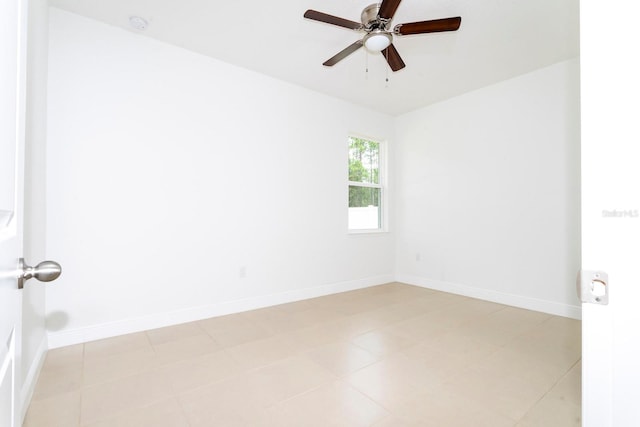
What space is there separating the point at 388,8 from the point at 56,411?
3131 millimetres

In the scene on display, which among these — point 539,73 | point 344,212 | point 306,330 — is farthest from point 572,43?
point 306,330

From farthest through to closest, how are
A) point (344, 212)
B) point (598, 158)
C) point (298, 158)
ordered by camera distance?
point (344, 212), point (298, 158), point (598, 158)

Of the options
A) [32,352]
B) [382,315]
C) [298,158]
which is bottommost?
[382,315]

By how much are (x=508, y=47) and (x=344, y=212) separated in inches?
105

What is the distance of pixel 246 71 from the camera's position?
3381mm

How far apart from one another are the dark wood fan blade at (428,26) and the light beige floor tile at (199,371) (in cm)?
275

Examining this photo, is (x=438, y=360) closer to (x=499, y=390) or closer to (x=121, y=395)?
(x=499, y=390)

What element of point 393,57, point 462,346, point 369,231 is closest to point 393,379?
point 462,346

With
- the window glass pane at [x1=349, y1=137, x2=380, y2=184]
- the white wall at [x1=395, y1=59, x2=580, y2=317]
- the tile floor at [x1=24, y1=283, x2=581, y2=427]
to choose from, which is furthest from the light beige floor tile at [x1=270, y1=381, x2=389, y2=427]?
the window glass pane at [x1=349, y1=137, x2=380, y2=184]

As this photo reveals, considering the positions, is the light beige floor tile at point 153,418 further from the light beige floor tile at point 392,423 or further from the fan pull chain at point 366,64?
the fan pull chain at point 366,64

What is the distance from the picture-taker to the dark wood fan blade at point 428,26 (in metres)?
2.02

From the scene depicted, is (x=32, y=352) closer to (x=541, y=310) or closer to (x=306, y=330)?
(x=306, y=330)

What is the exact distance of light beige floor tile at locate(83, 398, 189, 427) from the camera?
149 centimetres

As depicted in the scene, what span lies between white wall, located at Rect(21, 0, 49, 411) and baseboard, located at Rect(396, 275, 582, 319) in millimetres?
4349
